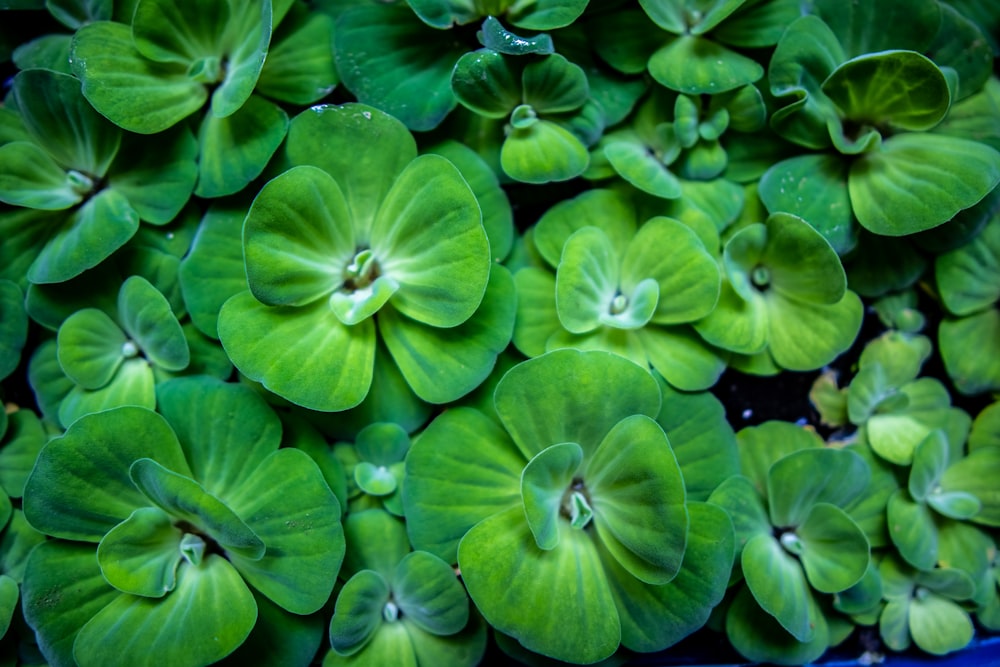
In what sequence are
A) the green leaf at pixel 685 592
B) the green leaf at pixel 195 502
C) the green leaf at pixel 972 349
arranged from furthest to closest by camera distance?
the green leaf at pixel 972 349
the green leaf at pixel 685 592
the green leaf at pixel 195 502

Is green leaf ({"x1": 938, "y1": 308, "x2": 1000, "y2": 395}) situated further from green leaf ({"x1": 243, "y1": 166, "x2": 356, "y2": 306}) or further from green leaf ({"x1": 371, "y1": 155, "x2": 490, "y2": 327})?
green leaf ({"x1": 243, "y1": 166, "x2": 356, "y2": 306})

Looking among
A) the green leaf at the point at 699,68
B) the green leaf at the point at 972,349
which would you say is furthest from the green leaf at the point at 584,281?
the green leaf at the point at 972,349

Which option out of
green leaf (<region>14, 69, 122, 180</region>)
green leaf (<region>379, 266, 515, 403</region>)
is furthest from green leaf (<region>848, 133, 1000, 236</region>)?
green leaf (<region>14, 69, 122, 180</region>)

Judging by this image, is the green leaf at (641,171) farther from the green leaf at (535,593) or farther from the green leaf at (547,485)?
the green leaf at (535,593)

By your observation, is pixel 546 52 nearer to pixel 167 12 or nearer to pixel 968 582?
pixel 167 12

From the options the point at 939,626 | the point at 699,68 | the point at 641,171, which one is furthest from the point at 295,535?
the point at 939,626

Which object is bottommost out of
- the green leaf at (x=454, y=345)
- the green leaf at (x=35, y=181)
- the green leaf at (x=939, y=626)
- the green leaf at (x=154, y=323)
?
the green leaf at (x=939, y=626)
